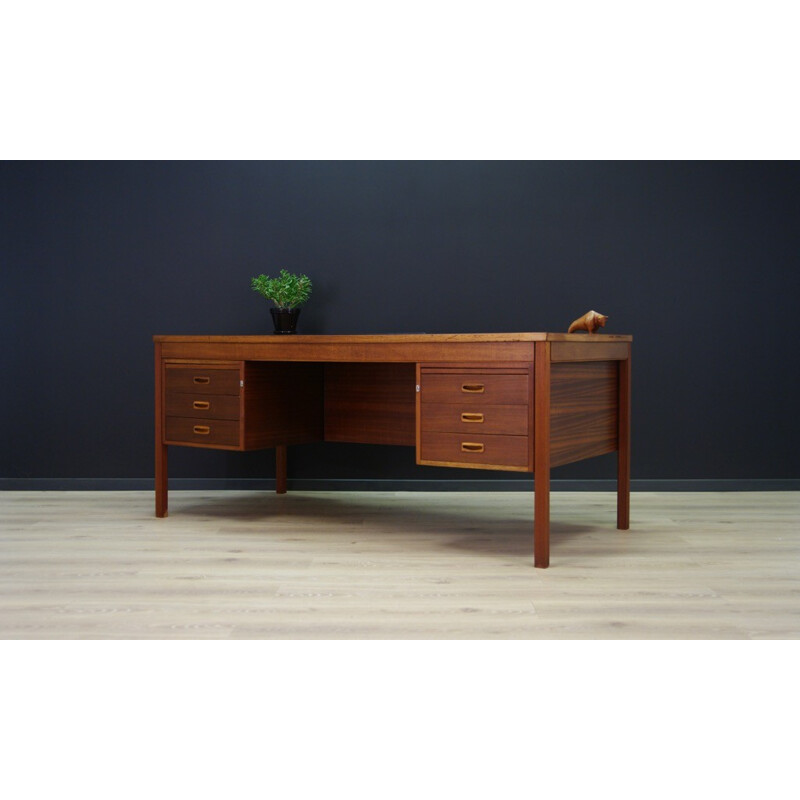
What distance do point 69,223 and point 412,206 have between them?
60.9 inches

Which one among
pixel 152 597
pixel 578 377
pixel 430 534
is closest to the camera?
pixel 152 597

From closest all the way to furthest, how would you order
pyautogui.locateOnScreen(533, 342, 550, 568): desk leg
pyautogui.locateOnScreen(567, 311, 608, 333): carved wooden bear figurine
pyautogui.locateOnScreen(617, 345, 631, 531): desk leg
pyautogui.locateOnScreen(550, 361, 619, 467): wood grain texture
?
pyautogui.locateOnScreen(533, 342, 550, 568): desk leg, pyautogui.locateOnScreen(550, 361, 619, 467): wood grain texture, pyautogui.locateOnScreen(567, 311, 608, 333): carved wooden bear figurine, pyautogui.locateOnScreen(617, 345, 631, 531): desk leg

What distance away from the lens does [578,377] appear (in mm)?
2910

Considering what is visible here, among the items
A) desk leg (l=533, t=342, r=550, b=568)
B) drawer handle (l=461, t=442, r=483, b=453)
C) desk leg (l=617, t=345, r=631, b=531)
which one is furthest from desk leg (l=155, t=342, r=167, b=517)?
desk leg (l=617, t=345, r=631, b=531)

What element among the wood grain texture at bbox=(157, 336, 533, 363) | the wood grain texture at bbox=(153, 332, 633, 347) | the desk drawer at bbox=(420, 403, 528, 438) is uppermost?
the wood grain texture at bbox=(153, 332, 633, 347)

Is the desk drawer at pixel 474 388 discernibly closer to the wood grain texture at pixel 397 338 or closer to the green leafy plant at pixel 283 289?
the wood grain texture at pixel 397 338

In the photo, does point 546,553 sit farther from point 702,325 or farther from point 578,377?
point 702,325

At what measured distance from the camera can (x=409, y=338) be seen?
290 cm

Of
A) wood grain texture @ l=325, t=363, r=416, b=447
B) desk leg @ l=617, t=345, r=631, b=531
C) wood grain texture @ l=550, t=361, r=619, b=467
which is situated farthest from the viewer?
wood grain texture @ l=325, t=363, r=416, b=447

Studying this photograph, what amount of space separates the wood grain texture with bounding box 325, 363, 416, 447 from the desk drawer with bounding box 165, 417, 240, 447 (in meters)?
0.57

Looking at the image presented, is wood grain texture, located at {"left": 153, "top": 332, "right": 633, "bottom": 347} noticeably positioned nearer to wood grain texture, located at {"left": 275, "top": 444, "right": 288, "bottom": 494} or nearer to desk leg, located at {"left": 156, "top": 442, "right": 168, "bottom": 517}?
A: desk leg, located at {"left": 156, "top": 442, "right": 168, "bottom": 517}

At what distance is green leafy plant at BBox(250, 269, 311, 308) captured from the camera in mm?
3684

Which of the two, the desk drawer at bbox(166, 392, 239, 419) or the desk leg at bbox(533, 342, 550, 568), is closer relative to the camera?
the desk leg at bbox(533, 342, 550, 568)

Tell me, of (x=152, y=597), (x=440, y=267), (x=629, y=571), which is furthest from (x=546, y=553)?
(x=440, y=267)
